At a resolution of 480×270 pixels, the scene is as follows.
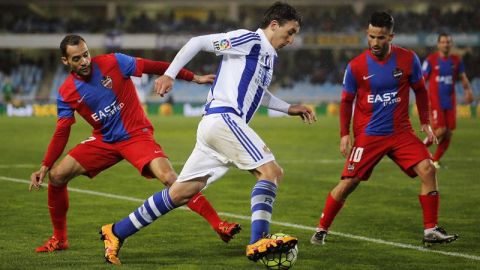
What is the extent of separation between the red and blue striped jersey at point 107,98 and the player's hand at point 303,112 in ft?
4.88

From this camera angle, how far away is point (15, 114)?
44500 mm

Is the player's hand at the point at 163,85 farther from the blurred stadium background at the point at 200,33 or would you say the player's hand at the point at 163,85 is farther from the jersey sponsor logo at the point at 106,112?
Result: the blurred stadium background at the point at 200,33

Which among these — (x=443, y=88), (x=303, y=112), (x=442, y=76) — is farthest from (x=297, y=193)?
(x=442, y=76)

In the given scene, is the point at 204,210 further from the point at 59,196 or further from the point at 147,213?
the point at 59,196

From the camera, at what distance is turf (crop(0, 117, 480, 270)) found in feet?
24.6

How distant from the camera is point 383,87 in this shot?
8.38 m

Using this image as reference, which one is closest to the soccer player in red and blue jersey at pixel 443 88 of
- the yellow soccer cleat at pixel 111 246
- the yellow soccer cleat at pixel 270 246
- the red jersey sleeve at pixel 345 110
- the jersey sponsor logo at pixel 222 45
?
the red jersey sleeve at pixel 345 110

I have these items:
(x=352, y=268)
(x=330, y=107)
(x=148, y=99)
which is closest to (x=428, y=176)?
(x=352, y=268)

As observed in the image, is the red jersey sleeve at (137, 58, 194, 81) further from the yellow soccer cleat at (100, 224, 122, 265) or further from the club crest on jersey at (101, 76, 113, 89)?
the yellow soccer cleat at (100, 224, 122, 265)

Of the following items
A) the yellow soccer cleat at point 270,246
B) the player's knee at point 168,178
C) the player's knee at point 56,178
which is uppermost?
the player's knee at point 168,178

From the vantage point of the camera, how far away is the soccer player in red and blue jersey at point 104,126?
788 cm

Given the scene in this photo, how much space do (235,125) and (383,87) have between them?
6.74 ft

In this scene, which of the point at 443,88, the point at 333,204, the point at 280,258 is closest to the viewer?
the point at 280,258

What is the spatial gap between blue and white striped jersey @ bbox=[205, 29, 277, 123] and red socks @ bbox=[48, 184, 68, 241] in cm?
178
